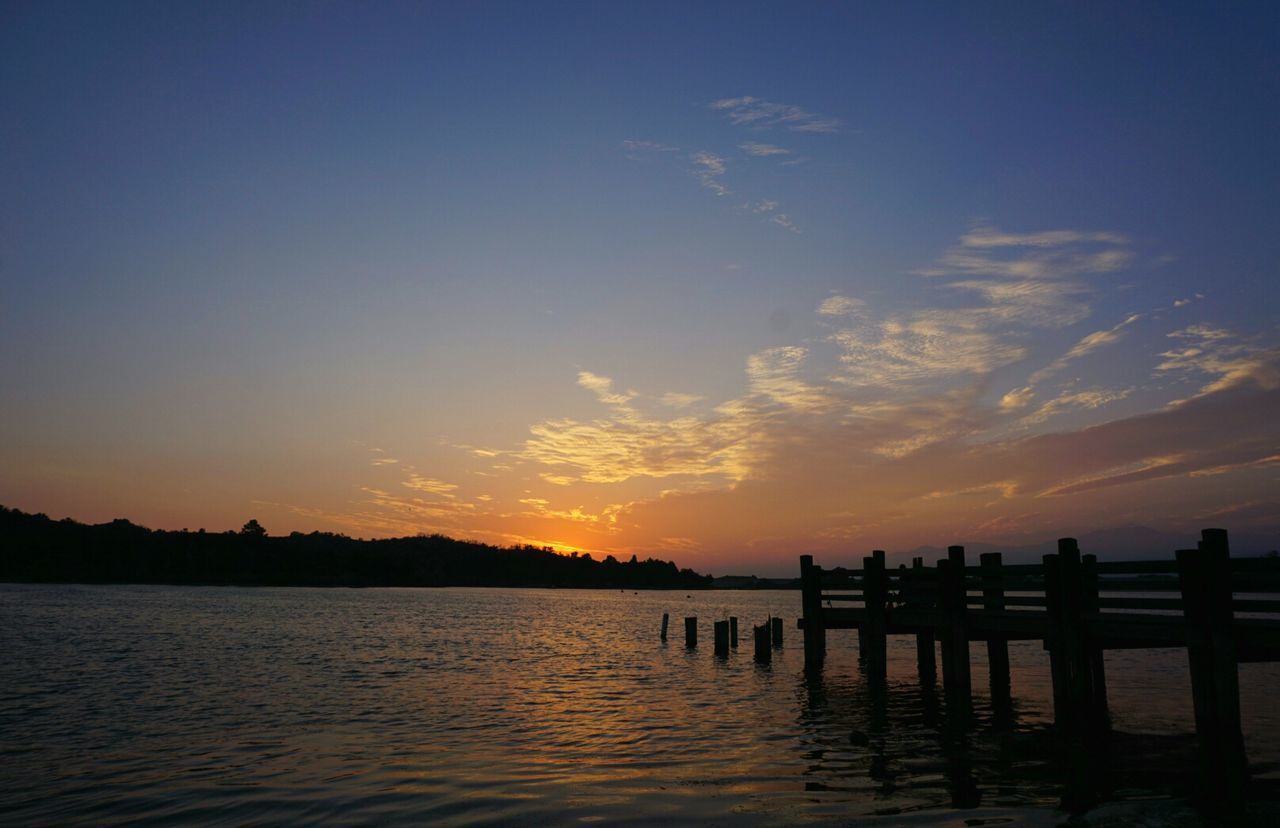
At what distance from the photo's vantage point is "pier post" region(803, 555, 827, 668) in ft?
89.9

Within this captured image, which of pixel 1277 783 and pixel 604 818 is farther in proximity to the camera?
pixel 1277 783

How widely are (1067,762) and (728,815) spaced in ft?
22.0

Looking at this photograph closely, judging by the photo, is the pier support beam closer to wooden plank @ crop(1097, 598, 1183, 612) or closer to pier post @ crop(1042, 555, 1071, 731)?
pier post @ crop(1042, 555, 1071, 731)

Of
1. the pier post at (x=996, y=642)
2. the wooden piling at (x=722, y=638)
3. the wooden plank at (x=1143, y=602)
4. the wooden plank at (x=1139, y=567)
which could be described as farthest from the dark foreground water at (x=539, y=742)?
the wooden plank at (x=1139, y=567)

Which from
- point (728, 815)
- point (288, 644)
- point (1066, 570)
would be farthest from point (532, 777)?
point (288, 644)

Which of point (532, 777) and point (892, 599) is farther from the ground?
point (892, 599)

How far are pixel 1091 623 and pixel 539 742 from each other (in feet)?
35.7

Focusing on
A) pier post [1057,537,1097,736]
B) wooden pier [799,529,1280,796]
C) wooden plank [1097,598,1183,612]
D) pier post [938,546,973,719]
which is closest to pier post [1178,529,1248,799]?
wooden pier [799,529,1280,796]

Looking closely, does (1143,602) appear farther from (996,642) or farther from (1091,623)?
(996,642)

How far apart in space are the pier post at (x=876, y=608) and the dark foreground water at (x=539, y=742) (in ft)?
3.29

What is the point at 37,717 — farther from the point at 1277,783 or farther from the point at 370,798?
the point at 1277,783

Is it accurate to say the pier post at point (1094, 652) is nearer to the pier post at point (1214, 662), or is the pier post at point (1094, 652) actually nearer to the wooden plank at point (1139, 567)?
the wooden plank at point (1139, 567)

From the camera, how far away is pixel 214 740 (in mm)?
17219

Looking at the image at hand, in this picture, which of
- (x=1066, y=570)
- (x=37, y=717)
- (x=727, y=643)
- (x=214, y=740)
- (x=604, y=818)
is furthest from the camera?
(x=727, y=643)
